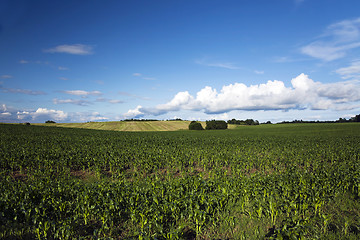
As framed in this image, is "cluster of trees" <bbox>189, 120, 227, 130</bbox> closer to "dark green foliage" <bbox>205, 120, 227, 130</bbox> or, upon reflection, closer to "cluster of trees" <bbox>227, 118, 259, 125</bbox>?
"dark green foliage" <bbox>205, 120, 227, 130</bbox>

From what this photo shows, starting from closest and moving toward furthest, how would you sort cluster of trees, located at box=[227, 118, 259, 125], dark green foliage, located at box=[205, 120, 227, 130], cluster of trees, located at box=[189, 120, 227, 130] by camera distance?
cluster of trees, located at box=[189, 120, 227, 130] → dark green foliage, located at box=[205, 120, 227, 130] → cluster of trees, located at box=[227, 118, 259, 125]

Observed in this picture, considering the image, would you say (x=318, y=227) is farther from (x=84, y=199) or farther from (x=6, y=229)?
(x=6, y=229)

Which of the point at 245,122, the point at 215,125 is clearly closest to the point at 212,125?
the point at 215,125

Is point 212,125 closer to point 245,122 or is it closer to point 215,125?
point 215,125

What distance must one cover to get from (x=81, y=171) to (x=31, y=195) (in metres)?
7.17

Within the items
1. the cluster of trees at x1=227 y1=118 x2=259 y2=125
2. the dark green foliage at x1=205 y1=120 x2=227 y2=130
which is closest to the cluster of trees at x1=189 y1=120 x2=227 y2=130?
the dark green foliage at x1=205 y1=120 x2=227 y2=130

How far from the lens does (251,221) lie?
7270 millimetres

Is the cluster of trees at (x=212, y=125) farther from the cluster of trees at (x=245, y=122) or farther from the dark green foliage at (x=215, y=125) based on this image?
the cluster of trees at (x=245, y=122)

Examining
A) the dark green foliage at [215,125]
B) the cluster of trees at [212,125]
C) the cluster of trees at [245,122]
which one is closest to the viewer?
the cluster of trees at [212,125]

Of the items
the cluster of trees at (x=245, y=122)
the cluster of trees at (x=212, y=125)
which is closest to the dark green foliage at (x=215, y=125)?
the cluster of trees at (x=212, y=125)

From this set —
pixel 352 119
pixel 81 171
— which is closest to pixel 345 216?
pixel 81 171

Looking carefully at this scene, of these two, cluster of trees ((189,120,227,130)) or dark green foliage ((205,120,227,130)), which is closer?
cluster of trees ((189,120,227,130))

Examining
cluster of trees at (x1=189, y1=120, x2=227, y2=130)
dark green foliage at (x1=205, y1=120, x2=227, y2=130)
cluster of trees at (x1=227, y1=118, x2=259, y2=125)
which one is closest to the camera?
cluster of trees at (x1=189, y1=120, x2=227, y2=130)

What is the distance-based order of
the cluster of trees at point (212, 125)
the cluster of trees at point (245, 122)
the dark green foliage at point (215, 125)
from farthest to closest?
the cluster of trees at point (245, 122) → the dark green foliage at point (215, 125) → the cluster of trees at point (212, 125)
